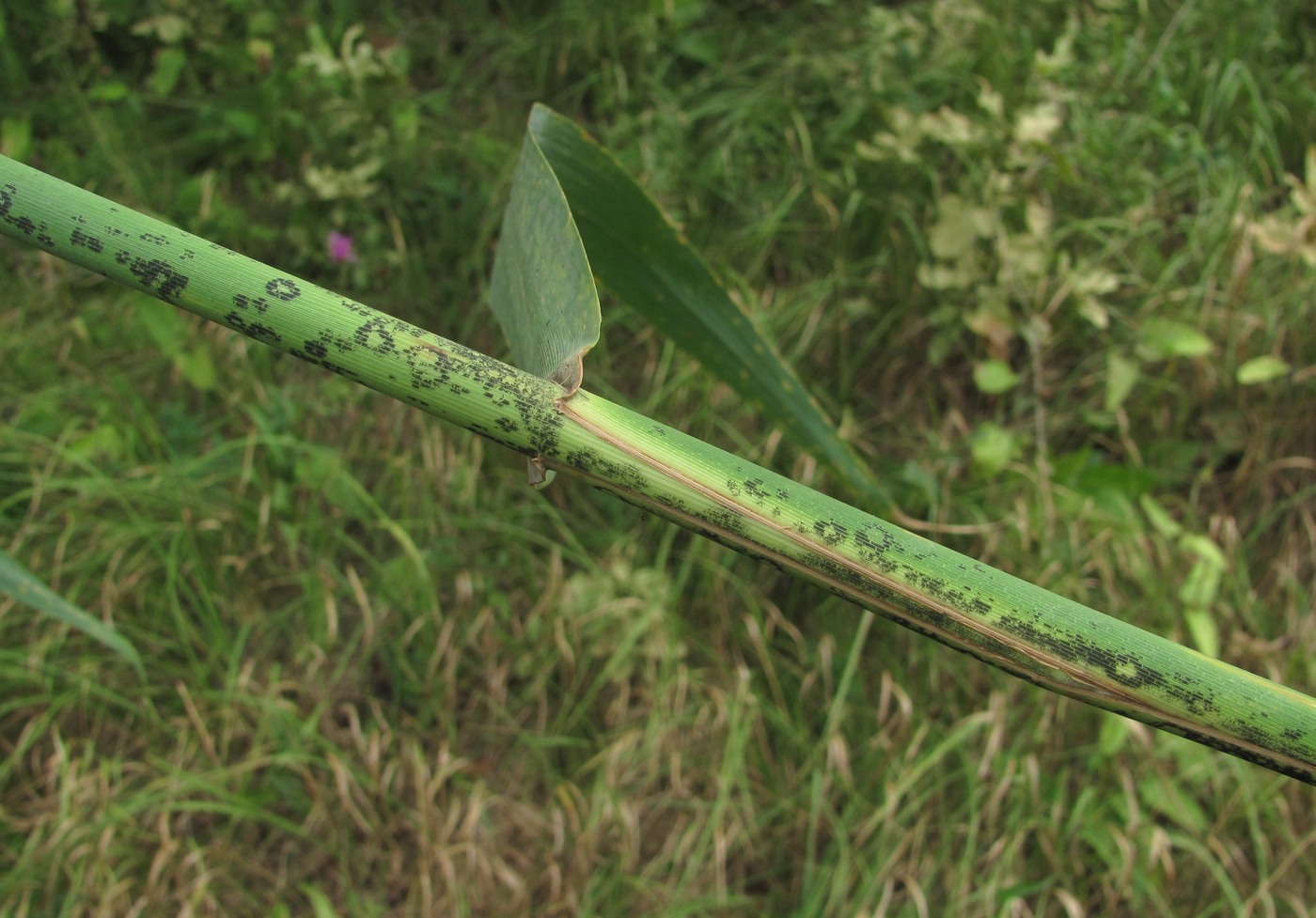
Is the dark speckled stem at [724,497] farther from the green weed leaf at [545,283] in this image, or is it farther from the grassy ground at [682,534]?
the grassy ground at [682,534]

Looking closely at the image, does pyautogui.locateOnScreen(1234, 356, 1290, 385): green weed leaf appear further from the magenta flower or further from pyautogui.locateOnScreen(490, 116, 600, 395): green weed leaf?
the magenta flower

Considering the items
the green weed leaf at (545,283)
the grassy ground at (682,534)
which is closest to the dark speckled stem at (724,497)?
the green weed leaf at (545,283)

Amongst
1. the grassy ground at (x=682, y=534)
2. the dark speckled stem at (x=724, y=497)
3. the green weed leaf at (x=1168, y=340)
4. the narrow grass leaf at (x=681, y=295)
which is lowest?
the grassy ground at (x=682, y=534)

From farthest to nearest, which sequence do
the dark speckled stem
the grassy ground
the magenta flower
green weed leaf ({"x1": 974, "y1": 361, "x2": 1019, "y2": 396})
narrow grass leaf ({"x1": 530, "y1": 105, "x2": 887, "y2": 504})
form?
the magenta flower, green weed leaf ({"x1": 974, "y1": 361, "x2": 1019, "y2": 396}), the grassy ground, narrow grass leaf ({"x1": 530, "y1": 105, "x2": 887, "y2": 504}), the dark speckled stem

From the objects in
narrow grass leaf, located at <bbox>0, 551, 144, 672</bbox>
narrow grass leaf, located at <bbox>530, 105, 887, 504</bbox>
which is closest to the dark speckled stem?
narrow grass leaf, located at <bbox>530, 105, 887, 504</bbox>

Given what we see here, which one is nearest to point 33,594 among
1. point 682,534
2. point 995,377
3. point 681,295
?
point 681,295
